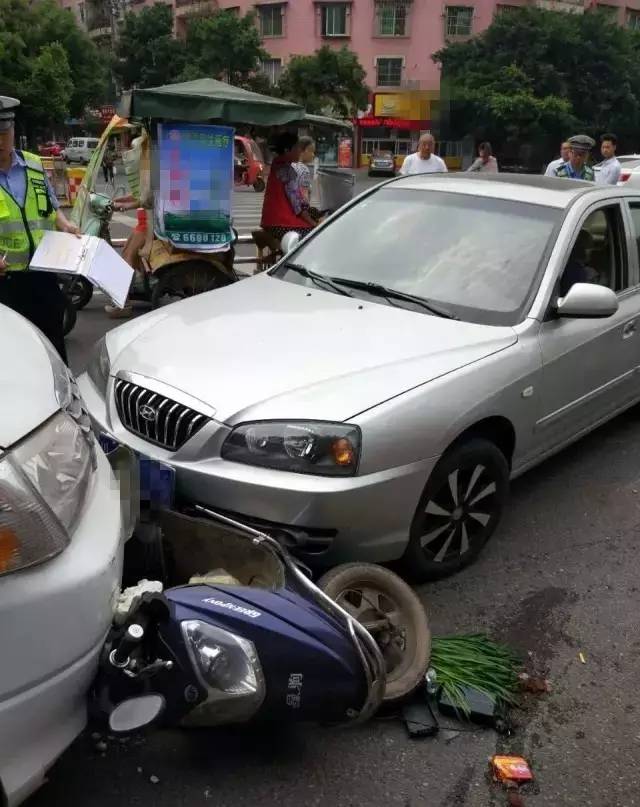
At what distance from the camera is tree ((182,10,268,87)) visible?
4753 cm

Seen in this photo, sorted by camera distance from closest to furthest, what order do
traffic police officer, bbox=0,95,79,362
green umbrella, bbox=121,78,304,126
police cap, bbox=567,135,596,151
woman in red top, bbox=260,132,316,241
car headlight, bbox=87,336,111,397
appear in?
car headlight, bbox=87,336,111,397 → traffic police officer, bbox=0,95,79,362 → green umbrella, bbox=121,78,304,126 → woman in red top, bbox=260,132,316,241 → police cap, bbox=567,135,596,151

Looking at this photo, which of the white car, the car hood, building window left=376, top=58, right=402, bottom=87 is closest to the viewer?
the white car

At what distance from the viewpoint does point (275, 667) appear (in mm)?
2162

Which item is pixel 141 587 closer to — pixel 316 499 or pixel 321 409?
pixel 316 499

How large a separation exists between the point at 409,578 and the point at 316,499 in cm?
78

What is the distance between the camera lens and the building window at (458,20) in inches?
2144

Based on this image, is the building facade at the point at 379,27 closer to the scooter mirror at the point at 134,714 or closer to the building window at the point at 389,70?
the building window at the point at 389,70

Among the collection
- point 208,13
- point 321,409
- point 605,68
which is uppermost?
point 208,13

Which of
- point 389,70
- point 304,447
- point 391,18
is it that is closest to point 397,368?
point 304,447

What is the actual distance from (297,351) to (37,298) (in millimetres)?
2146

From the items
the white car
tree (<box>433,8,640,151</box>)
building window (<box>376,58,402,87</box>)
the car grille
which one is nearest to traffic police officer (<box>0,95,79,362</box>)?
the car grille

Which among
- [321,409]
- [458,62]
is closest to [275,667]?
[321,409]

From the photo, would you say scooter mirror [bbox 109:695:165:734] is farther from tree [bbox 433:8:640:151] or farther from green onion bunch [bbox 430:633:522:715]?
tree [bbox 433:8:640:151]

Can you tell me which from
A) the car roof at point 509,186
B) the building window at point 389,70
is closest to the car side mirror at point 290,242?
the car roof at point 509,186
